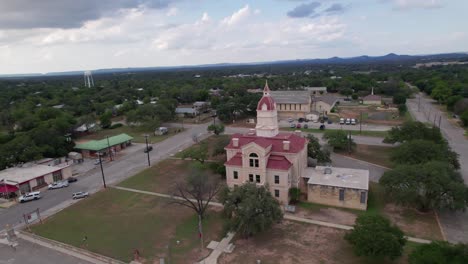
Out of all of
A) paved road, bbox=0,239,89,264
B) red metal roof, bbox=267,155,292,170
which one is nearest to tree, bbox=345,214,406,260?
red metal roof, bbox=267,155,292,170

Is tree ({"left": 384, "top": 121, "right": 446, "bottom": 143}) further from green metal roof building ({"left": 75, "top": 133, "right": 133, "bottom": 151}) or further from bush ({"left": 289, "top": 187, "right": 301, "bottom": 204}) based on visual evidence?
green metal roof building ({"left": 75, "top": 133, "right": 133, "bottom": 151})

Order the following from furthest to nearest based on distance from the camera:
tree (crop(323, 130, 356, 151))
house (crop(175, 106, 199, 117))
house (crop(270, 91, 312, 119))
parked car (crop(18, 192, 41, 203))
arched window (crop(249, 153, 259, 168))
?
house (crop(175, 106, 199, 117)), house (crop(270, 91, 312, 119)), tree (crop(323, 130, 356, 151)), parked car (crop(18, 192, 41, 203)), arched window (crop(249, 153, 259, 168))

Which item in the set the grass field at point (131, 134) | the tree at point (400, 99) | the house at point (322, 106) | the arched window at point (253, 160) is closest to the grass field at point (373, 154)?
the arched window at point (253, 160)

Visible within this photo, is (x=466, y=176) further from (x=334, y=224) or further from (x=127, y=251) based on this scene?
(x=127, y=251)

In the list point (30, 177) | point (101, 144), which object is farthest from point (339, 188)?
point (101, 144)

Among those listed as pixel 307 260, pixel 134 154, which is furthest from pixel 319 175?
pixel 134 154

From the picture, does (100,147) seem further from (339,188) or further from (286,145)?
(339,188)
